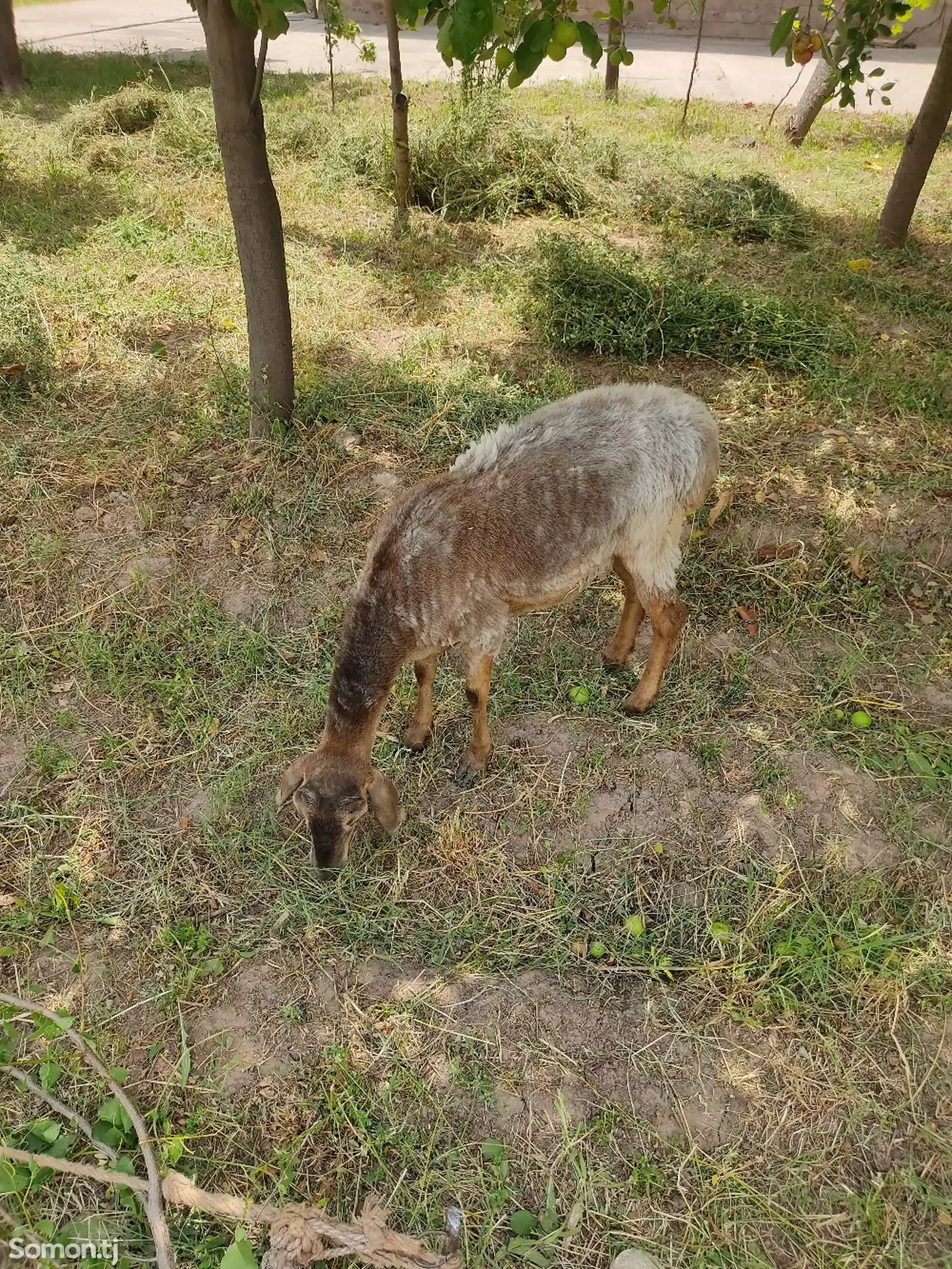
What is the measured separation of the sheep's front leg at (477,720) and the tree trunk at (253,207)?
2.98 meters

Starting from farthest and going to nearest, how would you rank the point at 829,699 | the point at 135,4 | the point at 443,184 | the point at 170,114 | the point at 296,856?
the point at 135,4, the point at 170,114, the point at 443,184, the point at 829,699, the point at 296,856

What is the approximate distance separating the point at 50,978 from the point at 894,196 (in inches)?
390

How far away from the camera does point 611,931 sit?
144 inches

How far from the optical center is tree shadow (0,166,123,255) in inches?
333

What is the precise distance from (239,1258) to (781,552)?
4.70 meters

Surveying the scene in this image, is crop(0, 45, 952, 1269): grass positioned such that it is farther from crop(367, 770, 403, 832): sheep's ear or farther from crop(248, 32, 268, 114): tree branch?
crop(248, 32, 268, 114): tree branch

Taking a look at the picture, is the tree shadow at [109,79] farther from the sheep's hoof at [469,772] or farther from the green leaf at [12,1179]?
the green leaf at [12,1179]

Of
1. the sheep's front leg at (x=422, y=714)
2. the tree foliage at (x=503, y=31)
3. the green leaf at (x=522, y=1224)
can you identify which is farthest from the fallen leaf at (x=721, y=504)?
the green leaf at (x=522, y=1224)

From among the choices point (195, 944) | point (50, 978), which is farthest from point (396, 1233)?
point (50, 978)

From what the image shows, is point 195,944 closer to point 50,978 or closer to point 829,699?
point 50,978

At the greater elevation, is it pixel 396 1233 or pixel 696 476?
pixel 696 476

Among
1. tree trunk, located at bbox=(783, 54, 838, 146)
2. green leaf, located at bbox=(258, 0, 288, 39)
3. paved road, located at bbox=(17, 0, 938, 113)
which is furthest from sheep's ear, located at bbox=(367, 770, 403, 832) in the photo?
paved road, located at bbox=(17, 0, 938, 113)

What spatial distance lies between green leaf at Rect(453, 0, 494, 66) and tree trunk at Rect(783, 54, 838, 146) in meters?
10.1

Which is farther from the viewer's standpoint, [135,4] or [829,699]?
[135,4]
